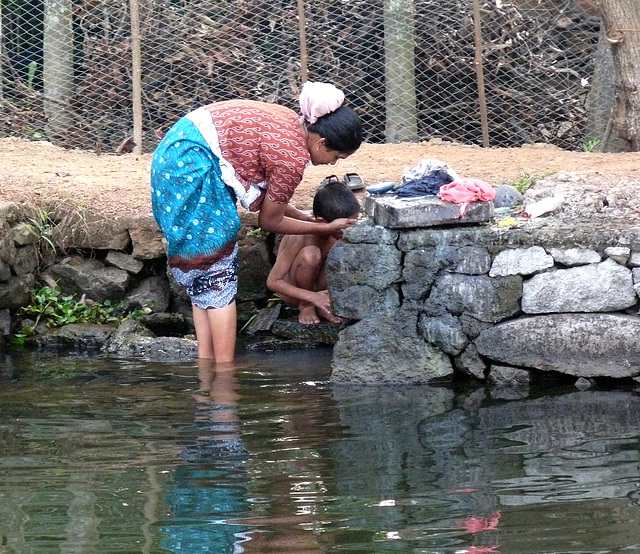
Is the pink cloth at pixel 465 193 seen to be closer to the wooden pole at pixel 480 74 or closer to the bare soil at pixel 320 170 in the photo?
the bare soil at pixel 320 170

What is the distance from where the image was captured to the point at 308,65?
32.7 ft

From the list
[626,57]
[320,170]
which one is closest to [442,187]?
[320,170]

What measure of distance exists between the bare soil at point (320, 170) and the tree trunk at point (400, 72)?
454mm

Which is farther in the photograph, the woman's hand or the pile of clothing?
the woman's hand

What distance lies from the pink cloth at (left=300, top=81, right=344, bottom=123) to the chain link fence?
15.0ft

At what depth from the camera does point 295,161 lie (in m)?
5.33

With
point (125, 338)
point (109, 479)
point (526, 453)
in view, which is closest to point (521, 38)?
point (125, 338)

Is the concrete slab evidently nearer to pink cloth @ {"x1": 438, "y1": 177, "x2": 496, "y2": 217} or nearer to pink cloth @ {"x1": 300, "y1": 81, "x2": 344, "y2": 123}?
pink cloth @ {"x1": 438, "y1": 177, "x2": 496, "y2": 217}

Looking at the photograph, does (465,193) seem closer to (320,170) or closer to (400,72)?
(320,170)

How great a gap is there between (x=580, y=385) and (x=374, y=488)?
1992 millimetres

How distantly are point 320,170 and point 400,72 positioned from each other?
6.87ft

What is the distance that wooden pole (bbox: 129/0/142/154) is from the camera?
9602 mm

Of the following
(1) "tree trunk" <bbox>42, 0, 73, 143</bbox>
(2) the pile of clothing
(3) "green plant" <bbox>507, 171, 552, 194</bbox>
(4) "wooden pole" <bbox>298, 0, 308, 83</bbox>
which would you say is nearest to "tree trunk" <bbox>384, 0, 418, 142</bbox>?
(4) "wooden pole" <bbox>298, 0, 308, 83</bbox>

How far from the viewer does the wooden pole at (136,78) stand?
960cm
